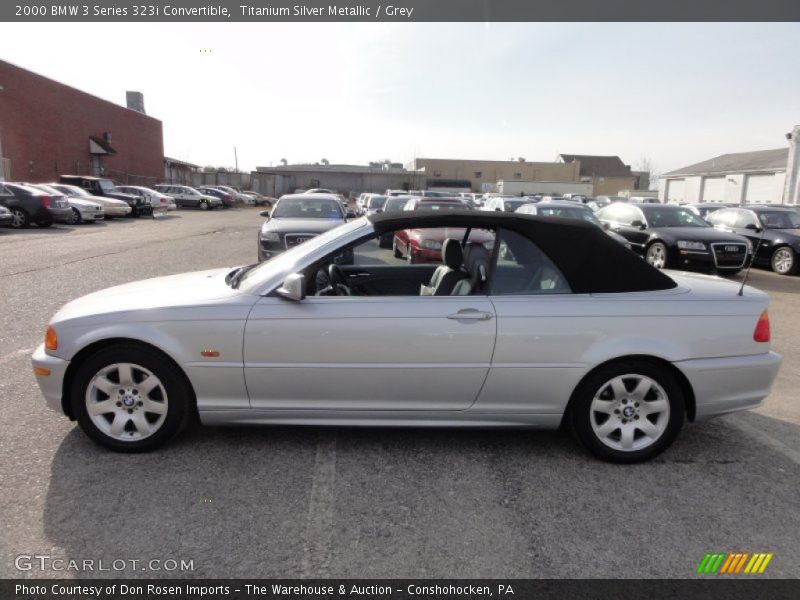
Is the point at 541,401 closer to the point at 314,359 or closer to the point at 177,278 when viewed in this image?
the point at 314,359

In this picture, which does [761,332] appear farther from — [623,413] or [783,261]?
[783,261]

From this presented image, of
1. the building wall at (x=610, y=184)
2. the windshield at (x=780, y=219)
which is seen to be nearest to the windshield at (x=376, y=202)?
the windshield at (x=780, y=219)

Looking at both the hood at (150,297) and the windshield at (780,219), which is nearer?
the hood at (150,297)

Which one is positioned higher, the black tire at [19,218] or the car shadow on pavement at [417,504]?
the black tire at [19,218]

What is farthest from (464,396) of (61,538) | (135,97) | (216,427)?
(135,97)

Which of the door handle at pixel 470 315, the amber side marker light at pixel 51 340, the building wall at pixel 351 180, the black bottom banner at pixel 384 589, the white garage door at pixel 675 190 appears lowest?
the black bottom banner at pixel 384 589

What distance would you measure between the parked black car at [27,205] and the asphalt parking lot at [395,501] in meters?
18.2

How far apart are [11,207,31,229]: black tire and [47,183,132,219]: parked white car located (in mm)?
4197

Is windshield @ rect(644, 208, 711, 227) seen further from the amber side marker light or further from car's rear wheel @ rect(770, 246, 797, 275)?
the amber side marker light

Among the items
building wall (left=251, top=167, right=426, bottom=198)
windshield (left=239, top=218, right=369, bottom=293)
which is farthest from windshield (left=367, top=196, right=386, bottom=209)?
building wall (left=251, top=167, right=426, bottom=198)

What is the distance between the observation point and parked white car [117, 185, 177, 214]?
28953 millimetres

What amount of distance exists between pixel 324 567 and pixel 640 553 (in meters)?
1.49

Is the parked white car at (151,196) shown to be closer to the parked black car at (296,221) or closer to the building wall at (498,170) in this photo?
the parked black car at (296,221)

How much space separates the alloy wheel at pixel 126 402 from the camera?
341cm
